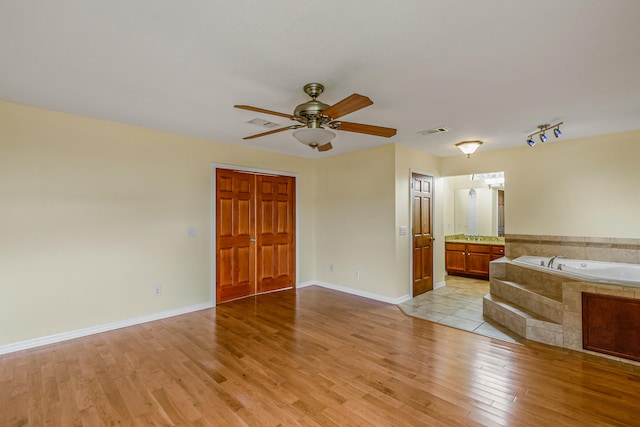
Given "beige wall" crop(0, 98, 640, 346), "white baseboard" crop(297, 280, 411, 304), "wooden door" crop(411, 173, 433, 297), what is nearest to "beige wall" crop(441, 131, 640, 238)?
"beige wall" crop(0, 98, 640, 346)

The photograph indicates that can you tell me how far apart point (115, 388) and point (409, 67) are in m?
3.47

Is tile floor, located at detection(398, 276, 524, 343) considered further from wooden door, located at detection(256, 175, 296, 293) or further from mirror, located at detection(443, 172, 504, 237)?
wooden door, located at detection(256, 175, 296, 293)

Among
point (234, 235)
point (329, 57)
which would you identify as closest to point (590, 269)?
point (329, 57)

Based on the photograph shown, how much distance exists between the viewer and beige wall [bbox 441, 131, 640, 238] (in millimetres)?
4023

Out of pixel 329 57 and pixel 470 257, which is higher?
pixel 329 57

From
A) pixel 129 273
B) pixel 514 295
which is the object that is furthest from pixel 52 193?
pixel 514 295

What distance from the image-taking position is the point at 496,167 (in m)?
5.11

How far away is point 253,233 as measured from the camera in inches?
203

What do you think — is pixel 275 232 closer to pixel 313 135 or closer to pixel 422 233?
pixel 422 233

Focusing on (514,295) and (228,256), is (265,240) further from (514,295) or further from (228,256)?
(514,295)

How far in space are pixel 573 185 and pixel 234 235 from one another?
525cm

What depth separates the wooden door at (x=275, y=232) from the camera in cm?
527

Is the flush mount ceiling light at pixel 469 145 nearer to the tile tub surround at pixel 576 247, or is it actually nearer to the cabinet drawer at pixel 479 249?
the tile tub surround at pixel 576 247

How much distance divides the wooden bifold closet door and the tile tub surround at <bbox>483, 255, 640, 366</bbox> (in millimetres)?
3476
